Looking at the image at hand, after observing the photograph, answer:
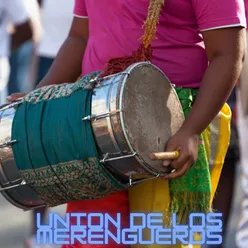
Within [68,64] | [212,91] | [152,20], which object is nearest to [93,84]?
[152,20]

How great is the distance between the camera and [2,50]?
5938mm

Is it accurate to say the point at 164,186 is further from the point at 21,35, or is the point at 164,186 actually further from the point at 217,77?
the point at 21,35

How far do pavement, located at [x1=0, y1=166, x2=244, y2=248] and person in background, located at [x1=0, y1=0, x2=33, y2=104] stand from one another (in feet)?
2.74

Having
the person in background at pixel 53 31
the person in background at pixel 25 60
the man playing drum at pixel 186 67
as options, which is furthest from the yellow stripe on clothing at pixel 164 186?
the person in background at pixel 25 60

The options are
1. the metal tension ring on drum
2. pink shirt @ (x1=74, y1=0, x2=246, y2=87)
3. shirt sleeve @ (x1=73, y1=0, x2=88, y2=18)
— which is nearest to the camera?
the metal tension ring on drum

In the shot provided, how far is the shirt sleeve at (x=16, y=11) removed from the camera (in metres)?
5.91

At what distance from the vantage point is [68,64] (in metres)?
3.66

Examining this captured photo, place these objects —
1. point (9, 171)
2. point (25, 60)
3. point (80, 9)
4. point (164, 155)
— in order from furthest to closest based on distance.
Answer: point (25, 60)
point (80, 9)
point (9, 171)
point (164, 155)

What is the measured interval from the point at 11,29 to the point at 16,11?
0.44ft

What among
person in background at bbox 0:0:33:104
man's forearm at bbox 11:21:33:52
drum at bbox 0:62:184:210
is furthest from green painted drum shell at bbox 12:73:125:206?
man's forearm at bbox 11:21:33:52

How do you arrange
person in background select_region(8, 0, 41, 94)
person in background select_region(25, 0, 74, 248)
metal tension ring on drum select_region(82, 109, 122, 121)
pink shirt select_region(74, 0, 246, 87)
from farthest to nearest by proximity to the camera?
person in background select_region(8, 0, 41, 94)
person in background select_region(25, 0, 74, 248)
pink shirt select_region(74, 0, 246, 87)
metal tension ring on drum select_region(82, 109, 122, 121)

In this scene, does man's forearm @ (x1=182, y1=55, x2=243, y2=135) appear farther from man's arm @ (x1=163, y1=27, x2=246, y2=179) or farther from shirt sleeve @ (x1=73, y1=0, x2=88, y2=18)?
shirt sleeve @ (x1=73, y1=0, x2=88, y2=18)

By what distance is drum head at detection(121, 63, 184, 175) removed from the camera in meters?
3.02

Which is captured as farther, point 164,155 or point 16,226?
point 16,226
